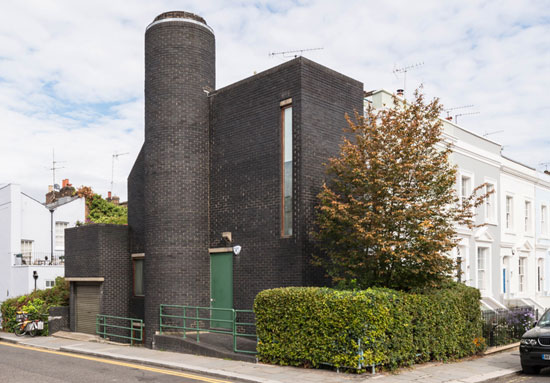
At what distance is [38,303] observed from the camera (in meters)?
22.9

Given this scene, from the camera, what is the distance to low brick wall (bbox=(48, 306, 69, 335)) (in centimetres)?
2147

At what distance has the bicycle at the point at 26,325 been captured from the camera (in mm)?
21234

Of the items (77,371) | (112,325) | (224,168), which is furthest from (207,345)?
(112,325)

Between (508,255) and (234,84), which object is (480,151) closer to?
(508,255)

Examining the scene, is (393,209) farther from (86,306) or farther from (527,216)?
(527,216)

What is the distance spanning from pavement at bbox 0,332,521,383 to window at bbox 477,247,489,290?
7.43 metres

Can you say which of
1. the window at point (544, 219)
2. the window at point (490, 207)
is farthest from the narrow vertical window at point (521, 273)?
the window at point (490, 207)

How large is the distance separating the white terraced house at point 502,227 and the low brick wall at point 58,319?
14360 mm

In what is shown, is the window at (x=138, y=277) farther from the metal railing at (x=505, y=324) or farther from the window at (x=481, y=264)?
the window at (x=481, y=264)

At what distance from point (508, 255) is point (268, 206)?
15789mm

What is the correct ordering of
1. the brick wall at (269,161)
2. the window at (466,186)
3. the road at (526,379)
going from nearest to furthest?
the road at (526,379)
the brick wall at (269,161)
the window at (466,186)

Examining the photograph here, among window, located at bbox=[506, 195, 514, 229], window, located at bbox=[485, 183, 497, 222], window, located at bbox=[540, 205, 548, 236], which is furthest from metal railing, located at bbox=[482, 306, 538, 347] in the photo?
window, located at bbox=[540, 205, 548, 236]

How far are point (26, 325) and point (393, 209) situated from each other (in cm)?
1550

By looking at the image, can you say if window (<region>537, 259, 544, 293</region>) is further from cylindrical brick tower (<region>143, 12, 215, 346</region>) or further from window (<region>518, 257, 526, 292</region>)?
cylindrical brick tower (<region>143, 12, 215, 346</region>)
